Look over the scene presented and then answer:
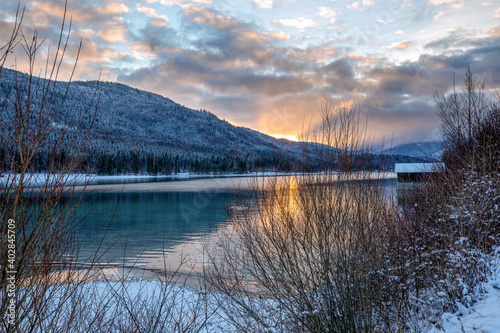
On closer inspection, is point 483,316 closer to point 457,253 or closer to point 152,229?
point 457,253

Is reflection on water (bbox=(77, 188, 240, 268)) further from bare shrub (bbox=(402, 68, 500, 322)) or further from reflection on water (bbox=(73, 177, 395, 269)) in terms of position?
bare shrub (bbox=(402, 68, 500, 322))

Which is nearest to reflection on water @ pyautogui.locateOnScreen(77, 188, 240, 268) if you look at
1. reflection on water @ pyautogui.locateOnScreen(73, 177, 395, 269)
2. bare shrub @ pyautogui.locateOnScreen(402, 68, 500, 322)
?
reflection on water @ pyautogui.locateOnScreen(73, 177, 395, 269)

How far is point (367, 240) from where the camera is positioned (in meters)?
6.57

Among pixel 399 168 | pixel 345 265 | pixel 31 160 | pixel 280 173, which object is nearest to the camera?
pixel 31 160

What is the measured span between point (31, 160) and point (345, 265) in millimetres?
5315

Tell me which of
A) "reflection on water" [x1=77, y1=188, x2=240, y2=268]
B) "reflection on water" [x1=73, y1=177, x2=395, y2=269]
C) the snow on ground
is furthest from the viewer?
"reflection on water" [x1=77, y1=188, x2=240, y2=268]

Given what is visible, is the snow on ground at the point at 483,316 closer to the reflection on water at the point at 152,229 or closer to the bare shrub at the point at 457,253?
the bare shrub at the point at 457,253

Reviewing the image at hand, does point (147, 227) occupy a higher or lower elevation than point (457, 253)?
lower

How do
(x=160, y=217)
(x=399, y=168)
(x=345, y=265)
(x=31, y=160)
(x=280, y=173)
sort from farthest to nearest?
1. (x=399, y=168)
2. (x=160, y=217)
3. (x=280, y=173)
4. (x=345, y=265)
5. (x=31, y=160)

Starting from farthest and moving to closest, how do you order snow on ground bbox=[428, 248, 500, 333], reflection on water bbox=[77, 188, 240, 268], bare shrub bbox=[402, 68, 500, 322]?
1. reflection on water bbox=[77, 188, 240, 268]
2. bare shrub bbox=[402, 68, 500, 322]
3. snow on ground bbox=[428, 248, 500, 333]

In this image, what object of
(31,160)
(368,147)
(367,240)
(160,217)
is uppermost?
(368,147)

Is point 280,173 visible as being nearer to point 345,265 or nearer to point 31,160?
point 345,265

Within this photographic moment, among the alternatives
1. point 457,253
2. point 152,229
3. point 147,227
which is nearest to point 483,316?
point 457,253

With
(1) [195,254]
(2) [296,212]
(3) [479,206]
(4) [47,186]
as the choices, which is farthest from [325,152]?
(1) [195,254]
